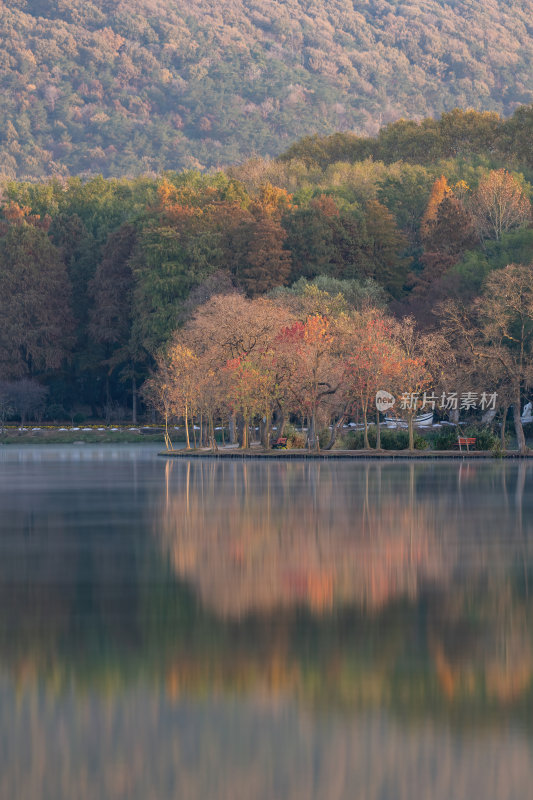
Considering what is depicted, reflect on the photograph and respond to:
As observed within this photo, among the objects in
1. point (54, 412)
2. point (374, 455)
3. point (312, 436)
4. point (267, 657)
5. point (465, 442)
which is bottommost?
point (374, 455)

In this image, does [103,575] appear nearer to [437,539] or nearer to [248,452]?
[437,539]

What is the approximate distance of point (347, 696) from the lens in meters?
8.07

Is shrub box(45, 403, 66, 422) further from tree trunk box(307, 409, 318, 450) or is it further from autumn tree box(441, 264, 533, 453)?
autumn tree box(441, 264, 533, 453)

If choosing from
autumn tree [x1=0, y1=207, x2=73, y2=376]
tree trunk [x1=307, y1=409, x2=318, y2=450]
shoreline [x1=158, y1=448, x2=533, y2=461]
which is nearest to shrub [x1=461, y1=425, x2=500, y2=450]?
shoreline [x1=158, y1=448, x2=533, y2=461]

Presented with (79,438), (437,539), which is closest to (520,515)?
(437,539)

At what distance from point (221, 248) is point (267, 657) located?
218ft

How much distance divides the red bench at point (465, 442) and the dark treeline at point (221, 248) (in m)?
13.6

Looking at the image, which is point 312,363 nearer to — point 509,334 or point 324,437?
point 324,437

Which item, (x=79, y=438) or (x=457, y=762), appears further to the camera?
(x=79, y=438)

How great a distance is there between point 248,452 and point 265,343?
449cm

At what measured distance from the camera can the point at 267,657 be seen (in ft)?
30.6

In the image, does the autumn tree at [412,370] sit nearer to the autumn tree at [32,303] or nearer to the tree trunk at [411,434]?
the tree trunk at [411,434]

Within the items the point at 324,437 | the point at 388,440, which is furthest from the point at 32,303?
the point at 388,440

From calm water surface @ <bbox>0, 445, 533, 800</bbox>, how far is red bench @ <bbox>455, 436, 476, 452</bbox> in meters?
27.1
